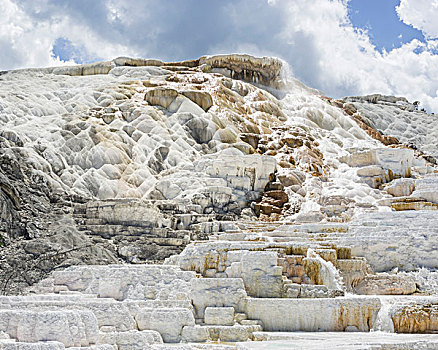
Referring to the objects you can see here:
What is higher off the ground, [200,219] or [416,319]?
[200,219]

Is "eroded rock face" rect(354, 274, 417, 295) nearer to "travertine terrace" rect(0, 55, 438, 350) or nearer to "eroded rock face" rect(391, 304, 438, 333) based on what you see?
"travertine terrace" rect(0, 55, 438, 350)

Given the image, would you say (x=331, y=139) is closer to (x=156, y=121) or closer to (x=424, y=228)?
(x=156, y=121)

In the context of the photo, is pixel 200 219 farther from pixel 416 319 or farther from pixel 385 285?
pixel 416 319

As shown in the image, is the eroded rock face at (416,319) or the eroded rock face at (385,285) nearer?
the eroded rock face at (416,319)

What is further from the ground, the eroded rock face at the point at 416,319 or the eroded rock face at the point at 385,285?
the eroded rock face at the point at 385,285

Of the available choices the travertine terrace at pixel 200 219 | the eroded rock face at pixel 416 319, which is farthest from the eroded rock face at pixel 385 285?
the eroded rock face at pixel 416 319

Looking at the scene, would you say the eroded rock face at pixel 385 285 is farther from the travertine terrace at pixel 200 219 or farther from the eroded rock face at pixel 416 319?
the eroded rock face at pixel 416 319

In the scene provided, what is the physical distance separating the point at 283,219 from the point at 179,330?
13257mm

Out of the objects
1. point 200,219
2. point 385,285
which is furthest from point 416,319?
point 200,219

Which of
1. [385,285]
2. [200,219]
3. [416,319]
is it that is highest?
[200,219]

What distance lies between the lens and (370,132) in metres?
39.6

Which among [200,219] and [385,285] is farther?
[200,219]

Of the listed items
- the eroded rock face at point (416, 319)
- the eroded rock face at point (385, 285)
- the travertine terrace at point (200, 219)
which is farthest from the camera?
the eroded rock face at point (385, 285)

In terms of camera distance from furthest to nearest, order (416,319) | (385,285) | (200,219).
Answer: (200,219) < (385,285) < (416,319)
